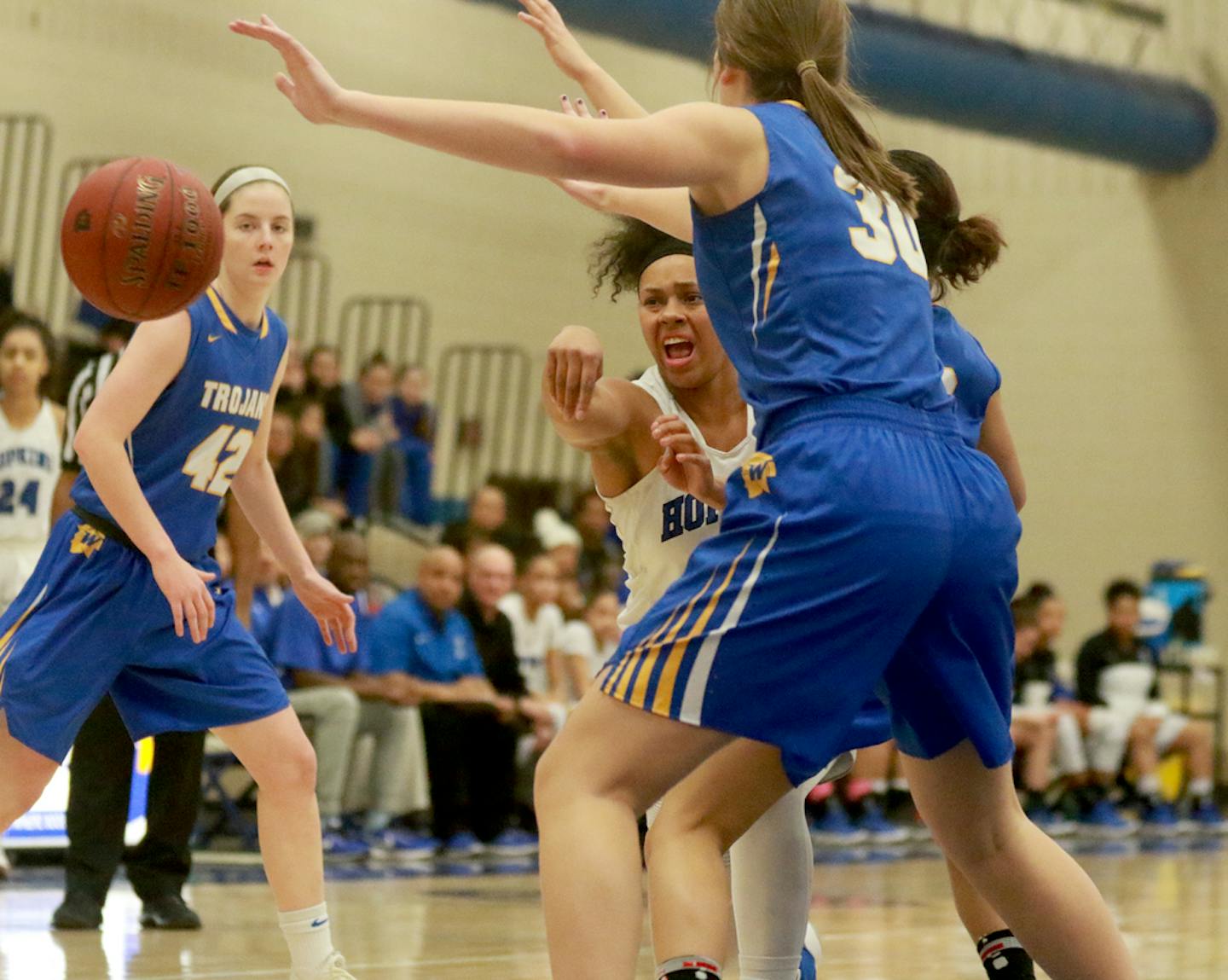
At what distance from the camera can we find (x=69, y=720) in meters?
3.83

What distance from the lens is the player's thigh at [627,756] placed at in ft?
8.21

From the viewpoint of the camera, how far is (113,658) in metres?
3.90

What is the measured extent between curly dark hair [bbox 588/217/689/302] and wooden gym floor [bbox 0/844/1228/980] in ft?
6.08

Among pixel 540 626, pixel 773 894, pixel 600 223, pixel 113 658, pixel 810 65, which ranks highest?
pixel 600 223

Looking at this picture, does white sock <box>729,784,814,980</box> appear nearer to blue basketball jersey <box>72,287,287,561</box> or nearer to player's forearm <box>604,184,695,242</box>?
player's forearm <box>604,184,695,242</box>

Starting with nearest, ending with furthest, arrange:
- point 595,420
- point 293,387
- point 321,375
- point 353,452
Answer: point 595,420 < point 293,387 < point 321,375 < point 353,452

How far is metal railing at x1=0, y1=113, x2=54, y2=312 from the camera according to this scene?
1084 cm

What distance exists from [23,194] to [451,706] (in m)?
4.80

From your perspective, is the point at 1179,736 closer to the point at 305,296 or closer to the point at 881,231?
the point at 305,296

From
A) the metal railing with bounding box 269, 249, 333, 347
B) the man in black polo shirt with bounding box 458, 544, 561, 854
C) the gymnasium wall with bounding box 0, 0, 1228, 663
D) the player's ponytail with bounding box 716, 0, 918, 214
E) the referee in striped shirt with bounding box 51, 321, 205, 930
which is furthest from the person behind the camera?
the metal railing with bounding box 269, 249, 333, 347

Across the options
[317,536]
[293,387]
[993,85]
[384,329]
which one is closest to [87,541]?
[317,536]

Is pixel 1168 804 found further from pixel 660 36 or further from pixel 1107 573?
pixel 660 36

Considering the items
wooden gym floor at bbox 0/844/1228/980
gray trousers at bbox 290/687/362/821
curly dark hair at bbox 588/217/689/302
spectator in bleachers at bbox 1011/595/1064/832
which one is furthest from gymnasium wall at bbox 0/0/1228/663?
curly dark hair at bbox 588/217/689/302

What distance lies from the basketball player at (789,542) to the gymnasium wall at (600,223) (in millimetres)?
9970
